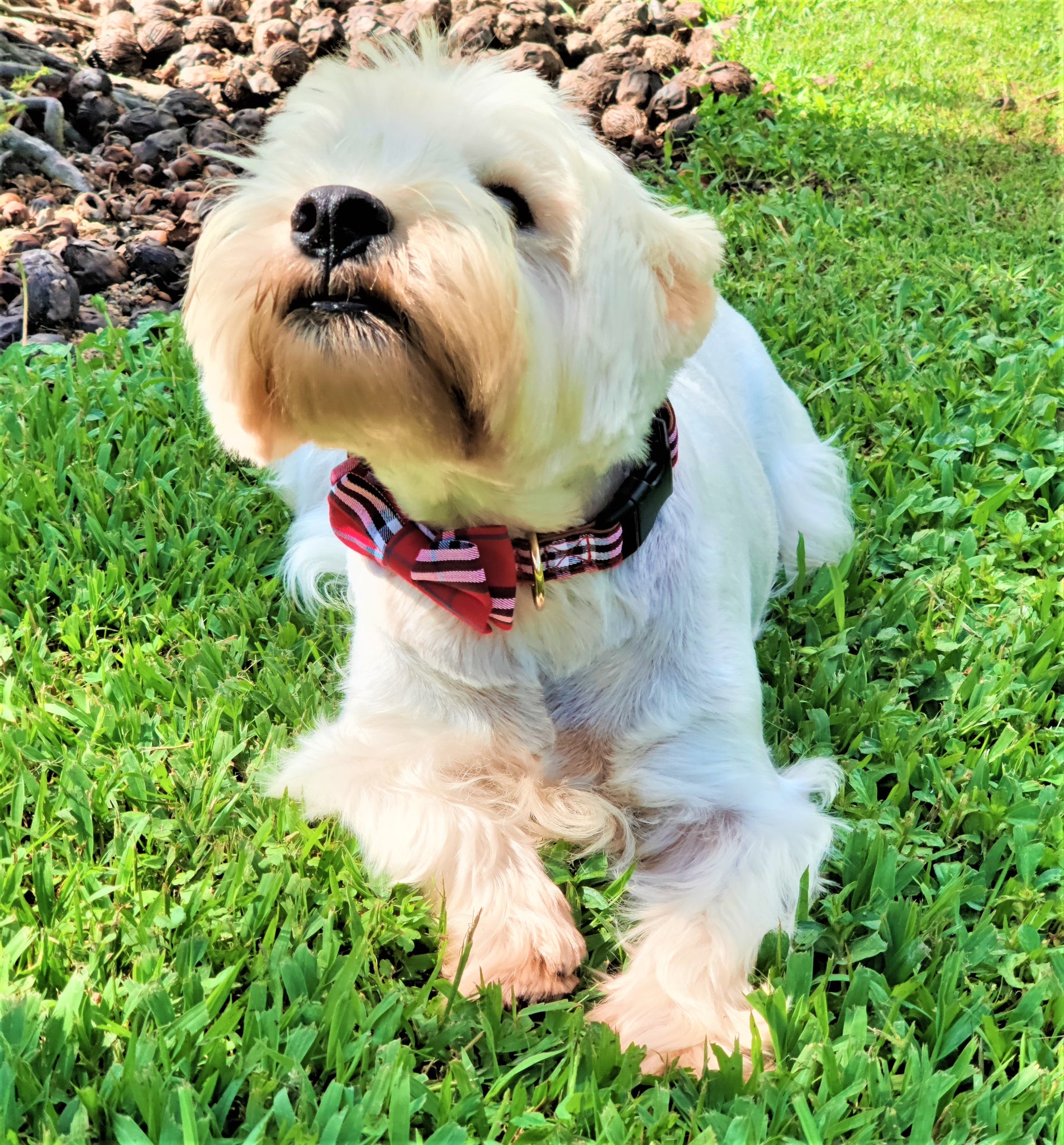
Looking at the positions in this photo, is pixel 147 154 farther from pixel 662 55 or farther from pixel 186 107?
pixel 662 55

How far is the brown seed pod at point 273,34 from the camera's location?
21.4ft

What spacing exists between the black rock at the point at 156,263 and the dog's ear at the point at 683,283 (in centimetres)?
347

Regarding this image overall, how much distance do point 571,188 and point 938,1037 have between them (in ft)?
5.74

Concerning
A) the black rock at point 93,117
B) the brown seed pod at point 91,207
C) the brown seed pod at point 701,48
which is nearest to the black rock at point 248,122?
the black rock at point 93,117

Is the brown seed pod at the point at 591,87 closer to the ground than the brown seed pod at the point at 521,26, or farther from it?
closer to the ground

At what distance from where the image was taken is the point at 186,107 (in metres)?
5.95

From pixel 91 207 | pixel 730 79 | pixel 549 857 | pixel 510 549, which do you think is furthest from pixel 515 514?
pixel 730 79

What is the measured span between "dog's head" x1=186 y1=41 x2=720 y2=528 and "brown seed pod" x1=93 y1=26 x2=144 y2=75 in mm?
4892

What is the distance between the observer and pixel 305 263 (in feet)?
6.13

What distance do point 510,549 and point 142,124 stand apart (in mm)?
4546

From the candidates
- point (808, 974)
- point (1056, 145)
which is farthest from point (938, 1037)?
point (1056, 145)

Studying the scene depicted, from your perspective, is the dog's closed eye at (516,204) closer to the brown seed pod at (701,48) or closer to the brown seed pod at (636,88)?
the brown seed pod at (636,88)

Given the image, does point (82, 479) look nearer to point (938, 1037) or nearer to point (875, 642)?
point (875, 642)

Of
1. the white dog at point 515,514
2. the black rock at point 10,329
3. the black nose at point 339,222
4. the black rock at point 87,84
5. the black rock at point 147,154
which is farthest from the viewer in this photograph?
the black rock at point 87,84
